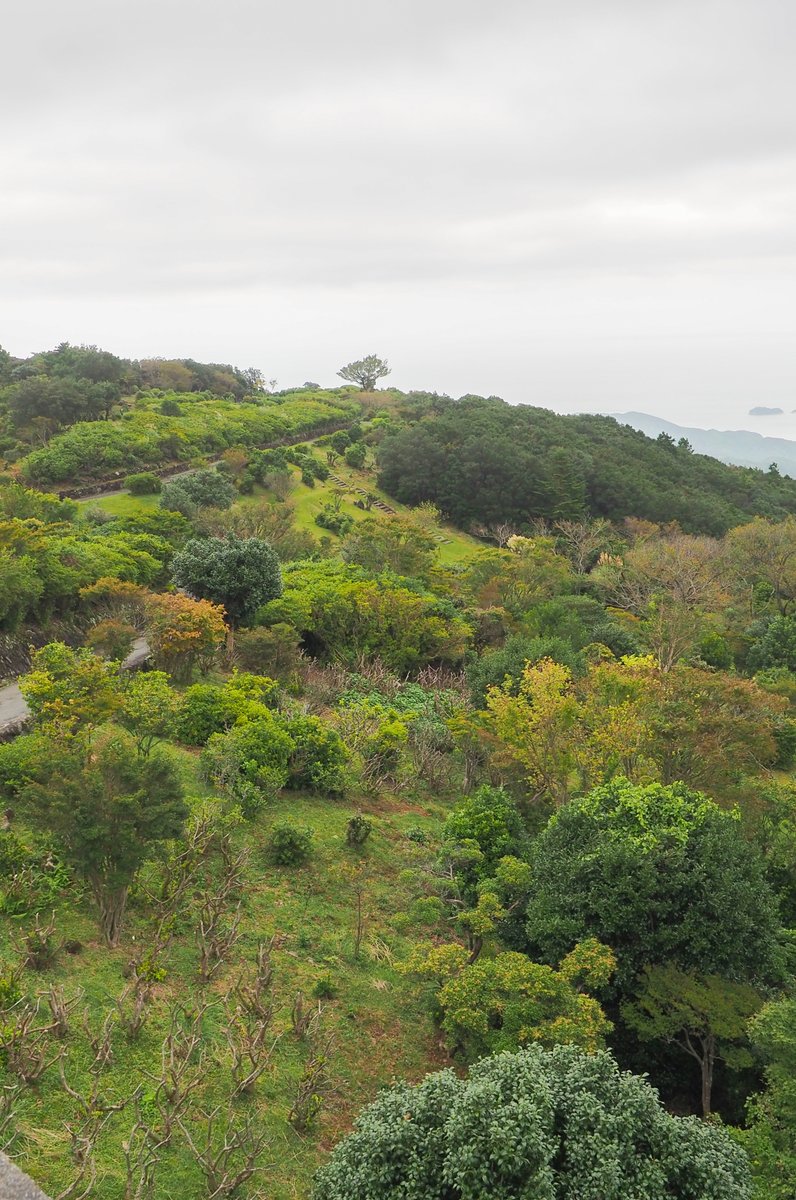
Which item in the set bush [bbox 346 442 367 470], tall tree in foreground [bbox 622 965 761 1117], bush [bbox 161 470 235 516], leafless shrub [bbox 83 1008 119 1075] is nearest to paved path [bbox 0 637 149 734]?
leafless shrub [bbox 83 1008 119 1075]

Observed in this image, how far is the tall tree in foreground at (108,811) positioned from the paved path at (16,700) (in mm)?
7450

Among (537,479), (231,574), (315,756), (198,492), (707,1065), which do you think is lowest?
(707,1065)

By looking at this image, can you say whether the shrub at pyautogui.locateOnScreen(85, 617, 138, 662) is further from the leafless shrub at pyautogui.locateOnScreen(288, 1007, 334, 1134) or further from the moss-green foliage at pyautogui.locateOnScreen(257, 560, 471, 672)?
the leafless shrub at pyautogui.locateOnScreen(288, 1007, 334, 1134)

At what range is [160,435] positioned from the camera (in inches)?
1954

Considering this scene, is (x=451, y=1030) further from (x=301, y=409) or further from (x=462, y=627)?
(x=301, y=409)

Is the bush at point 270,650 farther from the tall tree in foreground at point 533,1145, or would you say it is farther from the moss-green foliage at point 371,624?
the tall tree in foreground at point 533,1145

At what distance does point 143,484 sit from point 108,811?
1353 inches

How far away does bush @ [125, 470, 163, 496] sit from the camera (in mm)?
42000

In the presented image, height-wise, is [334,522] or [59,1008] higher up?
[334,522]

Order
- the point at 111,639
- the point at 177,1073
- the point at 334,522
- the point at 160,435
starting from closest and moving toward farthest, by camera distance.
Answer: the point at 177,1073 < the point at 111,639 < the point at 334,522 < the point at 160,435

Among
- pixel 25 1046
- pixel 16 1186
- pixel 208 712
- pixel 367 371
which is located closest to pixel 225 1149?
pixel 16 1186

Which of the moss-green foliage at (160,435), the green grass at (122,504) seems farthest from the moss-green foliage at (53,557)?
the moss-green foliage at (160,435)

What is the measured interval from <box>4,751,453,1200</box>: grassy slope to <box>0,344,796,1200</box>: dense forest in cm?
5

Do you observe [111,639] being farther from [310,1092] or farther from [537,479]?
[537,479]
